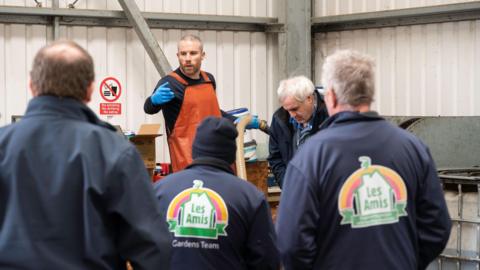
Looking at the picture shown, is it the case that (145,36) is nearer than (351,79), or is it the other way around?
(351,79)

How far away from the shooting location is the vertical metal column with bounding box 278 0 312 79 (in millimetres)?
8117

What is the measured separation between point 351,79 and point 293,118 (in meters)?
2.04

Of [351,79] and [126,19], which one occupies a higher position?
[126,19]

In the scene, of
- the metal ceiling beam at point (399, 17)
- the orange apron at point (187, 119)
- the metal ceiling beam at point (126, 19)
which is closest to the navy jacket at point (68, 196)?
the orange apron at point (187, 119)

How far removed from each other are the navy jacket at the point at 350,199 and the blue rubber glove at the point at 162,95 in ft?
9.46

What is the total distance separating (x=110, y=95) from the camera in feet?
24.6

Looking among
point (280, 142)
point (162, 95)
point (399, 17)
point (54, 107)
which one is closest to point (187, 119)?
point (162, 95)

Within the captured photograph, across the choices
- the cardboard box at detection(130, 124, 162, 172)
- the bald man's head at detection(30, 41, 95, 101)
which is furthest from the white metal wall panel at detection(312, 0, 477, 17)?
the bald man's head at detection(30, 41, 95, 101)

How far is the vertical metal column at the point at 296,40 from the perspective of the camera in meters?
8.12

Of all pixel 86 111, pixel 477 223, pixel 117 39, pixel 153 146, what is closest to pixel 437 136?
pixel 477 223

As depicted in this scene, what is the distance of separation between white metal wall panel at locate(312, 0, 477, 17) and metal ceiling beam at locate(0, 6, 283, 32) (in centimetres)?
49

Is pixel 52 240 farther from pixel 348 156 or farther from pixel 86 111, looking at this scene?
pixel 348 156

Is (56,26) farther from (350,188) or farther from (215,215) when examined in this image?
(350,188)

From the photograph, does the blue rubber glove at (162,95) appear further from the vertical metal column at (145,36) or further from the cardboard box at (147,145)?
the vertical metal column at (145,36)
